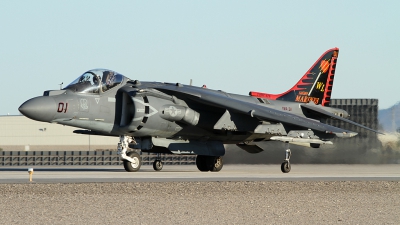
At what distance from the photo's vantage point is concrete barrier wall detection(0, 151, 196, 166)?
3588 cm

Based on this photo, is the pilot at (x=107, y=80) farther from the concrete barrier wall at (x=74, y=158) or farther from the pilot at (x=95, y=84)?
the concrete barrier wall at (x=74, y=158)

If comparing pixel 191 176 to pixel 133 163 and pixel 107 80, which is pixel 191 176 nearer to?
pixel 133 163

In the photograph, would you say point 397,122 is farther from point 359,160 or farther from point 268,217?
point 268,217

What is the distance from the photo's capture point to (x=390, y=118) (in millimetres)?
30750

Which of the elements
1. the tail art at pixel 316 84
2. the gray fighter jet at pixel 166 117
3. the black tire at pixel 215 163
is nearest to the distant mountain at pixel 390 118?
the tail art at pixel 316 84

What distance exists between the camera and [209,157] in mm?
23594

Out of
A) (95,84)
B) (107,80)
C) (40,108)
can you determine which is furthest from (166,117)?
(40,108)

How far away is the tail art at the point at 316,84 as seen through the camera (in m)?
26.4

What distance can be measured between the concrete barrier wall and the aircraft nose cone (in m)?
15.3

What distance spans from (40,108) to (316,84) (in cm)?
1147

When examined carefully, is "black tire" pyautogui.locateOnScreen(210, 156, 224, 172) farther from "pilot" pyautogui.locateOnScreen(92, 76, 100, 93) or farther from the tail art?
"pilot" pyautogui.locateOnScreen(92, 76, 100, 93)

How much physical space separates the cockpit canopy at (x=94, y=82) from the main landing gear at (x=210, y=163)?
176 inches

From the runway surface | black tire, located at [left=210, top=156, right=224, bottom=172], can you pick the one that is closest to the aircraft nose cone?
the runway surface

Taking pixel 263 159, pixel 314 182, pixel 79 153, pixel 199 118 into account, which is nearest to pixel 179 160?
pixel 79 153
